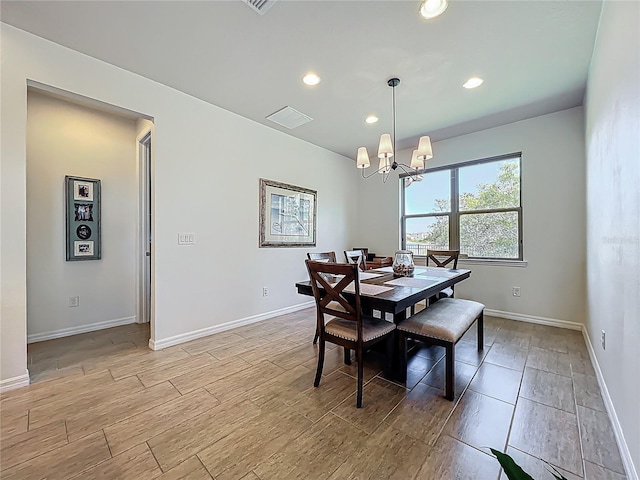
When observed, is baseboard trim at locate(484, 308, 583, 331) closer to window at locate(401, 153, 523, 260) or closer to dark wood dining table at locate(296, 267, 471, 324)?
window at locate(401, 153, 523, 260)

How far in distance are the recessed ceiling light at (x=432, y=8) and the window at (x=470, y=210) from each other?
2.06 metres

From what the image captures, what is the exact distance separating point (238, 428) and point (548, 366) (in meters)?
2.55

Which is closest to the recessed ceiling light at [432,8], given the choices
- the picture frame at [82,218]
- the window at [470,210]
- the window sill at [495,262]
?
the window at [470,210]

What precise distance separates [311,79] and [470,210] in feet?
9.75

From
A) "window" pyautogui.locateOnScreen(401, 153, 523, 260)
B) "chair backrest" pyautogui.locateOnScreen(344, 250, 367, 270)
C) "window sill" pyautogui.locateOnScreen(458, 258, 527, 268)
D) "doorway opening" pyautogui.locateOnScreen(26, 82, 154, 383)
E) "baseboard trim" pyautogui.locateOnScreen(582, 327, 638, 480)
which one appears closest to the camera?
"baseboard trim" pyautogui.locateOnScreen(582, 327, 638, 480)

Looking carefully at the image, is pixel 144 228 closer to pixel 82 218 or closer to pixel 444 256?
pixel 82 218

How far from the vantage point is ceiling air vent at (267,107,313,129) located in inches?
130

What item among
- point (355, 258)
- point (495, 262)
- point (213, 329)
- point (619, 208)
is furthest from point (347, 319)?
point (495, 262)

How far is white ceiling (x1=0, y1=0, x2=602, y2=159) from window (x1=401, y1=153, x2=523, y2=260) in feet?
3.21

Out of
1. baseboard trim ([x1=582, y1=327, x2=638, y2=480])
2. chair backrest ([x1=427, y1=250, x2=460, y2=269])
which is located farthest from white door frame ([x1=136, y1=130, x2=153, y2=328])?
baseboard trim ([x1=582, y1=327, x2=638, y2=480])

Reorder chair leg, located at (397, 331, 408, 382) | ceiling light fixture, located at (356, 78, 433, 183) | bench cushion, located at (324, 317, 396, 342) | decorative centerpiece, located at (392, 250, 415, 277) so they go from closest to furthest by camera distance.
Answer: bench cushion, located at (324, 317, 396, 342), chair leg, located at (397, 331, 408, 382), ceiling light fixture, located at (356, 78, 433, 183), decorative centerpiece, located at (392, 250, 415, 277)

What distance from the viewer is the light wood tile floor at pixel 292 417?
132cm

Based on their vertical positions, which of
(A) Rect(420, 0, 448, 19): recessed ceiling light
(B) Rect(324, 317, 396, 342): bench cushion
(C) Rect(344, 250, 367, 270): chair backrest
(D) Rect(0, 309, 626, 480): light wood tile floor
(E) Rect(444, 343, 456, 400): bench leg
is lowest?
(D) Rect(0, 309, 626, 480): light wood tile floor

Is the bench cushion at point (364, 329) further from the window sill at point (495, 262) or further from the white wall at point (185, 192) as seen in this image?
the window sill at point (495, 262)
